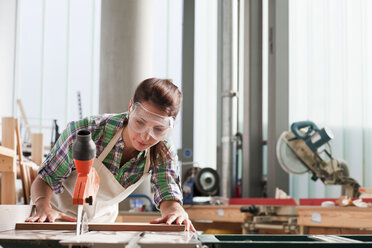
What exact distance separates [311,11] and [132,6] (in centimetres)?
186

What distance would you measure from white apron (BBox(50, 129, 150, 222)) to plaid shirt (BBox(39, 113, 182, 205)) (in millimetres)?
24

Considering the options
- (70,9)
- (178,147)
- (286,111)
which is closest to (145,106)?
(286,111)

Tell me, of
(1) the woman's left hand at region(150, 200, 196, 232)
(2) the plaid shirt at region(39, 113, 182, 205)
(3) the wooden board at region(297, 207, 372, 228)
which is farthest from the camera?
(3) the wooden board at region(297, 207, 372, 228)

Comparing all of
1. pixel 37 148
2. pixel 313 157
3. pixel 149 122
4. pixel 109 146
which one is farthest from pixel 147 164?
pixel 37 148

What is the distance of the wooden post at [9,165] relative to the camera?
10.0ft

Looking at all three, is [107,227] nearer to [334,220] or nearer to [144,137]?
[144,137]

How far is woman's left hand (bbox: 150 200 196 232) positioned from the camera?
1849 mm

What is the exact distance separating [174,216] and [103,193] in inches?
26.6

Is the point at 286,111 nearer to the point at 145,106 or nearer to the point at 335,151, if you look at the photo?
the point at 335,151

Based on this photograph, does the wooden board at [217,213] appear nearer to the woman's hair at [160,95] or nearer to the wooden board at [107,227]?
the woman's hair at [160,95]

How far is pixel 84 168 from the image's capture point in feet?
4.55

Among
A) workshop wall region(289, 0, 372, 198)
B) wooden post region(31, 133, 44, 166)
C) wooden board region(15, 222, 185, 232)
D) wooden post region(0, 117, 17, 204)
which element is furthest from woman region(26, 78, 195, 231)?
workshop wall region(289, 0, 372, 198)

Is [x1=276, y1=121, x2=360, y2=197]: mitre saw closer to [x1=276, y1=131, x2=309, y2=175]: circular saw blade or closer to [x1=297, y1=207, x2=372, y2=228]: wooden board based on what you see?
[x1=276, y1=131, x2=309, y2=175]: circular saw blade

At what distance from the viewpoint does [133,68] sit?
17.5 feet
